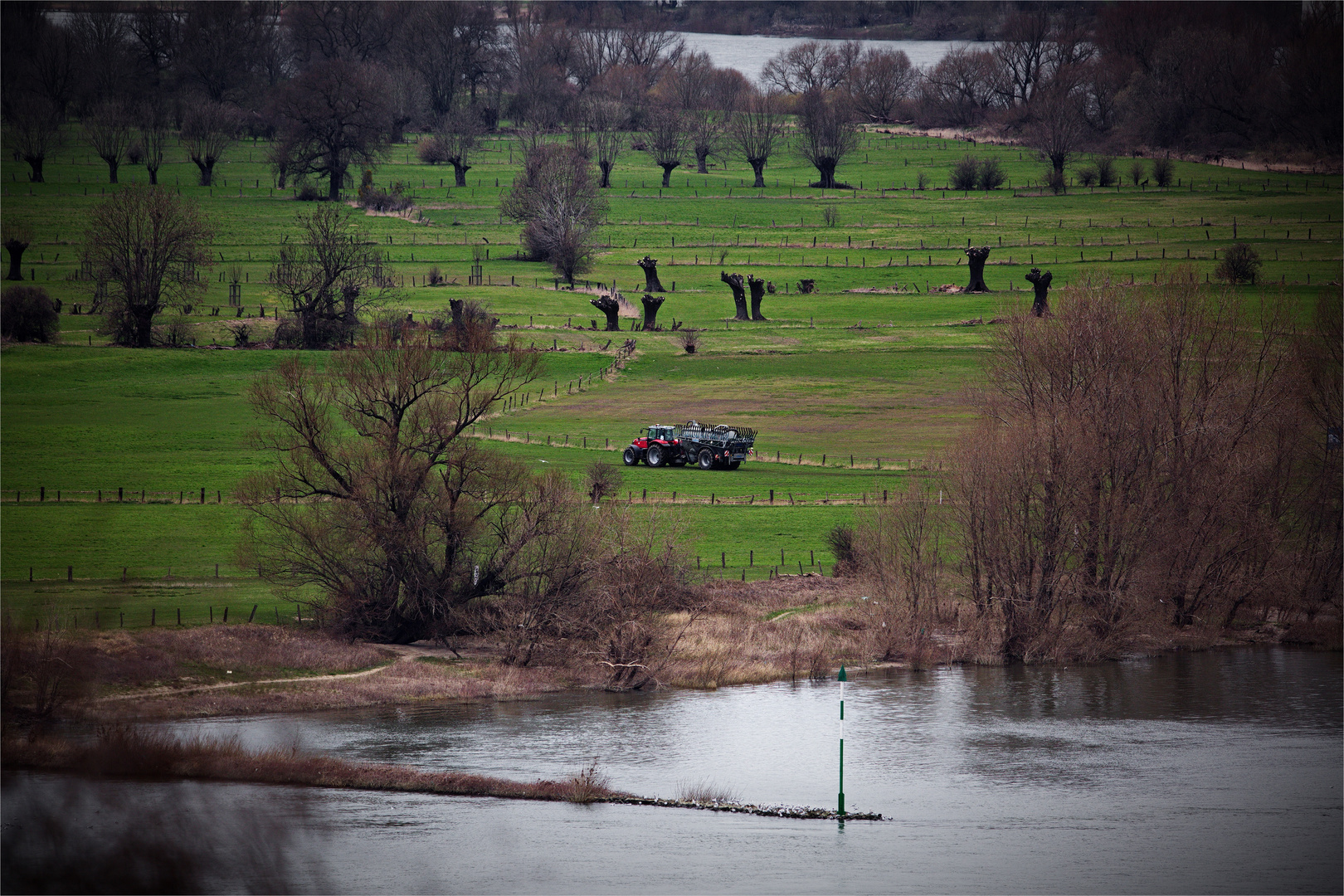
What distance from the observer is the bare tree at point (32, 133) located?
422 feet

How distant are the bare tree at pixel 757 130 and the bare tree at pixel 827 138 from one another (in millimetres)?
4370

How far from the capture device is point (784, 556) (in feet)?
170

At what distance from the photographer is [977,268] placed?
99.6 meters

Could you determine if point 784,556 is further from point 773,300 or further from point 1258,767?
point 773,300

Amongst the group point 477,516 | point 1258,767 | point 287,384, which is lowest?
point 1258,767

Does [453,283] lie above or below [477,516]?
above

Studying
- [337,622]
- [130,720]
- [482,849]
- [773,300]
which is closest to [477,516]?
[337,622]

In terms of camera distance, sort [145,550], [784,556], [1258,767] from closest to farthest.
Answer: [1258,767] → [145,550] → [784,556]

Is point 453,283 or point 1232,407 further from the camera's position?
point 453,283

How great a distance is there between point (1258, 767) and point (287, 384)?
30772 millimetres

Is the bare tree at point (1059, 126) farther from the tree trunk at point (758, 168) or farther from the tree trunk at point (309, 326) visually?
the tree trunk at point (309, 326)

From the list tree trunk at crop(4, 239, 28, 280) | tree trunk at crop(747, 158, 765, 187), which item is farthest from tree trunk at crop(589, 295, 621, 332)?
tree trunk at crop(747, 158, 765, 187)

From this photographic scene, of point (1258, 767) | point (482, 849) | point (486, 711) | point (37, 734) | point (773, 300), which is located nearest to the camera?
point (482, 849)

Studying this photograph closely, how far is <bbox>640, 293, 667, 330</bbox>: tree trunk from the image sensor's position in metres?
92.2
